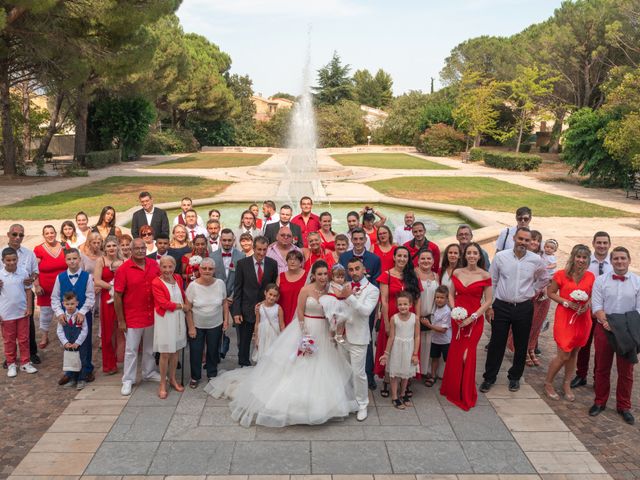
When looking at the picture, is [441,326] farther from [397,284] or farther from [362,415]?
[362,415]

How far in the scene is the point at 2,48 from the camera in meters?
22.8

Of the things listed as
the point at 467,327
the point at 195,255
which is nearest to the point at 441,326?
the point at 467,327

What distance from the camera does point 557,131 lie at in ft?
167

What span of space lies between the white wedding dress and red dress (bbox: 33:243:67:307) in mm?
3136

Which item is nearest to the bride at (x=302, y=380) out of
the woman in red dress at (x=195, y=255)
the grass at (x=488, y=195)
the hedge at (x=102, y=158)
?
the woman in red dress at (x=195, y=255)

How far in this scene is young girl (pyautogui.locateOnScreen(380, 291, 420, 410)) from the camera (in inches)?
228

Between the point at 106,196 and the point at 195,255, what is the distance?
17.2 metres

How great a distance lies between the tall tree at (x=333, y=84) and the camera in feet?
254

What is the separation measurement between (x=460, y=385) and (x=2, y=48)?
24.2 meters

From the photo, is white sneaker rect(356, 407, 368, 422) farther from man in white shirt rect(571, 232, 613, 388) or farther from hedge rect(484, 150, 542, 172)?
hedge rect(484, 150, 542, 172)

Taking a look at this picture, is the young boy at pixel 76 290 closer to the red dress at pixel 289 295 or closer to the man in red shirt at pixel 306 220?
Result: the red dress at pixel 289 295

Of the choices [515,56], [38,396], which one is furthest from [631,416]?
[515,56]

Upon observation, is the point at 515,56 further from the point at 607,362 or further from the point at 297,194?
the point at 607,362

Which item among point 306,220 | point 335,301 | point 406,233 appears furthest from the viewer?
point 306,220
